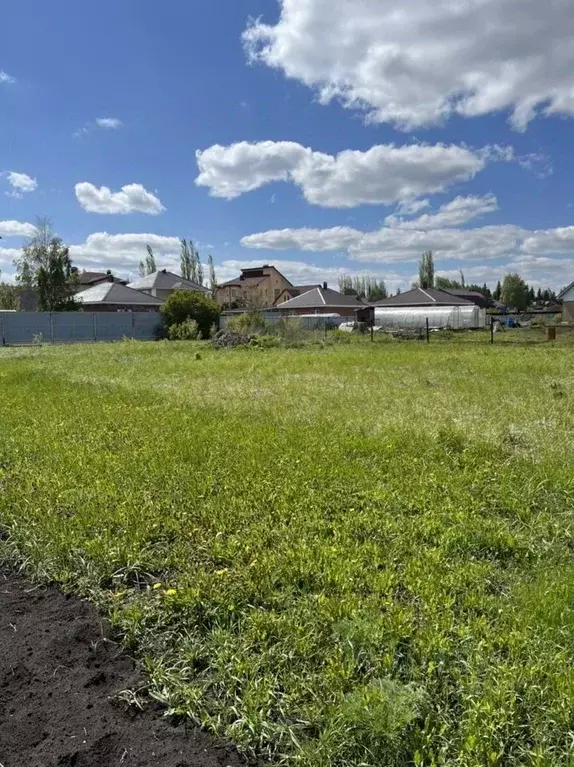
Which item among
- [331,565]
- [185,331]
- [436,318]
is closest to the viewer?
[331,565]

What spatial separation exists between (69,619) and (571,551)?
2.81m

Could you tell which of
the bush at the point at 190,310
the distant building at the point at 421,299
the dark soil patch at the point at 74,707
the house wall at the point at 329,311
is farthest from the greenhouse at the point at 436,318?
the dark soil patch at the point at 74,707

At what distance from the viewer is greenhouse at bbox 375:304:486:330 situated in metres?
36.1

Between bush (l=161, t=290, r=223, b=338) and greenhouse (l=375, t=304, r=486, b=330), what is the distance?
12927 millimetres

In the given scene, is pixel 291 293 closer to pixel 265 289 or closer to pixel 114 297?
pixel 265 289

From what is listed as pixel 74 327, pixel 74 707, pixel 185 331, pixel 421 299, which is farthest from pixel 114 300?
pixel 74 707

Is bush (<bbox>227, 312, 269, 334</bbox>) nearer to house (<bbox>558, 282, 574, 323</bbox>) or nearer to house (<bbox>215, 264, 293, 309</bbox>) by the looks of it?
house (<bbox>558, 282, 574, 323</bbox>)

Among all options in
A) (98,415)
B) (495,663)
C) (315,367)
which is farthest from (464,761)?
(315,367)

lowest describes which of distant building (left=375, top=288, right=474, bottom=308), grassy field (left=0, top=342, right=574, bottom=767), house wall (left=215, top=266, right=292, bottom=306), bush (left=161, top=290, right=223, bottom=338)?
grassy field (left=0, top=342, right=574, bottom=767)

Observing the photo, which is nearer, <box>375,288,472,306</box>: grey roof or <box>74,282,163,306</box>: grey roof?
<box>74,282,163,306</box>: grey roof

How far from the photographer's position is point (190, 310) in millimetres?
31250

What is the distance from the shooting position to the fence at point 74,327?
1130 inches

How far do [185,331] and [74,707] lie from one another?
28.7 m

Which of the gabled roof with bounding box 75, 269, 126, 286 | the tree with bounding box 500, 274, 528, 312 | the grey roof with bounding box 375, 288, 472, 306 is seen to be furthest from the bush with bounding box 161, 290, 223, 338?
the tree with bounding box 500, 274, 528, 312
